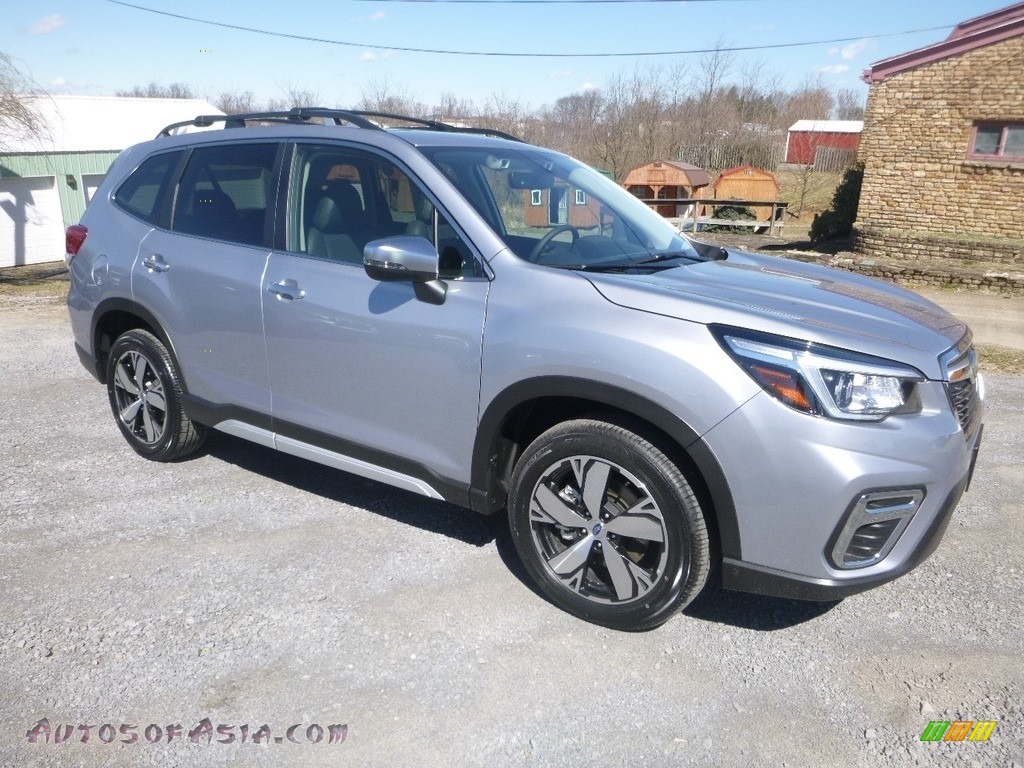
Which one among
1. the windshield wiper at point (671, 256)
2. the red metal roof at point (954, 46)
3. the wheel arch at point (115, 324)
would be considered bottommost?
the wheel arch at point (115, 324)

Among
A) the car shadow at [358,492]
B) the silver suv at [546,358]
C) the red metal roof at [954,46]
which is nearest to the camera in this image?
the silver suv at [546,358]

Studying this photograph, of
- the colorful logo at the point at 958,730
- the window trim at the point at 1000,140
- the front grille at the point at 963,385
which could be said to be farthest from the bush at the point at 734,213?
the colorful logo at the point at 958,730

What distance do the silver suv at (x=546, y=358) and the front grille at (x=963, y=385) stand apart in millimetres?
19

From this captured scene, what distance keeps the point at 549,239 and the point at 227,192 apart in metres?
1.87

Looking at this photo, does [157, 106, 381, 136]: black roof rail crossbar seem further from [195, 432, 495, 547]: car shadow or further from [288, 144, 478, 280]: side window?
[195, 432, 495, 547]: car shadow

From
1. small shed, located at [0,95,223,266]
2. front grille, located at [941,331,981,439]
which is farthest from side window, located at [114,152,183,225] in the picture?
small shed, located at [0,95,223,266]

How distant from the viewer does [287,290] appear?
3982 millimetres

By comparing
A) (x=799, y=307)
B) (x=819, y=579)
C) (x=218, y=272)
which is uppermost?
(x=799, y=307)

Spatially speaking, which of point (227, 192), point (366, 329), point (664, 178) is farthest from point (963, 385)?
point (664, 178)

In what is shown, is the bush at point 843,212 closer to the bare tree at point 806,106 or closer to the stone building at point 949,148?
the stone building at point 949,148

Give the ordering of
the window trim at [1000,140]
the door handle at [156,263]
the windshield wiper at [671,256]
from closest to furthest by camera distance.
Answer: the windshield wiper at [671,256] < the door handle at [156,263] < the window trim at [1000,140]

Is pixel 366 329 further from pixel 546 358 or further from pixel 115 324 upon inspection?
pixel 115 324

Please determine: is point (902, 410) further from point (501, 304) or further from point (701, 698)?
point (501, 304)

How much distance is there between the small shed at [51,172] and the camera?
22.3 metres
